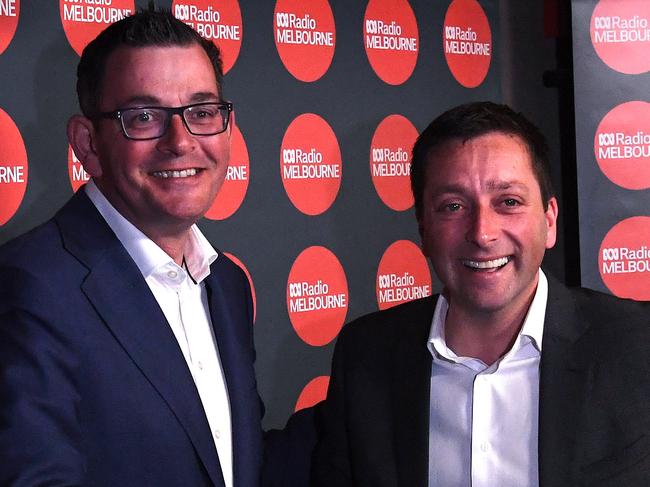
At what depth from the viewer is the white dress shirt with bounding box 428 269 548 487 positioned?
2084 millimetres

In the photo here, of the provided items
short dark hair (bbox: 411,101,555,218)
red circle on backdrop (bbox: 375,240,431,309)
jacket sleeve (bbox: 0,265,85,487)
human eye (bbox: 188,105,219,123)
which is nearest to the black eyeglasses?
human eye (bbox: 188,105,219,123)

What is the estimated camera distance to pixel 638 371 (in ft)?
6.84

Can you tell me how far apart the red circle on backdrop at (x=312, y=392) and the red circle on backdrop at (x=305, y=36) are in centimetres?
121

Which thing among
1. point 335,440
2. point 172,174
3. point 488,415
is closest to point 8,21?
point 172,174

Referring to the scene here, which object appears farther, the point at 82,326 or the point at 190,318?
the point at 190,318

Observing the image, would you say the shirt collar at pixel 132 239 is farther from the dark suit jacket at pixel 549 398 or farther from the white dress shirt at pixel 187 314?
the dark suit jacket at pixel 549 398

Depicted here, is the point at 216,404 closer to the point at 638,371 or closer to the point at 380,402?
the point at 380,402

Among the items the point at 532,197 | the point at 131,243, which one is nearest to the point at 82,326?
the point at 131,243

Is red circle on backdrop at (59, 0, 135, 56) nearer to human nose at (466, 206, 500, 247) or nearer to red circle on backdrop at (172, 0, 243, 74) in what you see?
red circle on backdrop at (172, 0, 243, 74)

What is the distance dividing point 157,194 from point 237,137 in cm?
128

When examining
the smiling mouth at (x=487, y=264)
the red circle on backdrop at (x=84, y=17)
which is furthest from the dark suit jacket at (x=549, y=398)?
the red circle on backdrop at (x=84, y=17)

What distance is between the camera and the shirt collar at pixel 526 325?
2164mm

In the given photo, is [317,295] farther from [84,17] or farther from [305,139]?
[84,17]

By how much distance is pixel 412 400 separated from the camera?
2.20 metres
